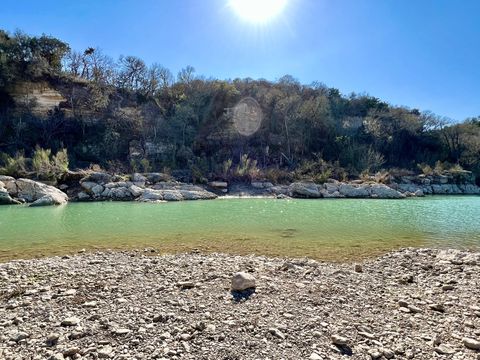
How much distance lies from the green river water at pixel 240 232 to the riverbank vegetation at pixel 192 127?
13.8 meters

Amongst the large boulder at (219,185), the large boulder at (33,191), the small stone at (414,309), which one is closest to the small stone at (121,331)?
the small stone at (414,309)

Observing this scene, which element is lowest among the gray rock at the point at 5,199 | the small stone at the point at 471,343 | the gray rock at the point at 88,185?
the gray rock at the point at 5,199

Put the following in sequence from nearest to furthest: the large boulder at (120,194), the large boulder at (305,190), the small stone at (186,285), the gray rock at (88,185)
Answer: the small stone at (186,285), the large boulder at (120,194), the gray rock at (88,185), the large boulder at (305,190)

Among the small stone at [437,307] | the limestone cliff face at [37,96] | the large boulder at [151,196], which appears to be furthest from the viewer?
the limestone cliff face at [37,96]

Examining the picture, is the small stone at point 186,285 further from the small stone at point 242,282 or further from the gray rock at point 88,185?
the gray rock at point 88,185

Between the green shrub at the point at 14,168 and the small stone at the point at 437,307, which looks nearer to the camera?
the small stone at the point at 437,307

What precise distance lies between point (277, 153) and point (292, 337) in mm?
31503

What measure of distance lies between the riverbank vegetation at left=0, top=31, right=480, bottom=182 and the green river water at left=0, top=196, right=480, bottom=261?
1379cm

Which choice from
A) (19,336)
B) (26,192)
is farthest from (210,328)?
(26,192)

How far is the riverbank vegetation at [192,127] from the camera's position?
28738 millimetres

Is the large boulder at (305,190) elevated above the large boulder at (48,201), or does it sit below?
above

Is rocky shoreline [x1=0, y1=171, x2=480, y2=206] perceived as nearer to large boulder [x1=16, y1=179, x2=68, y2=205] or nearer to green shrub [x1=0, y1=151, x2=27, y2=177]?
large boulder [x1=16, y1=179, x2=68, y2=205]

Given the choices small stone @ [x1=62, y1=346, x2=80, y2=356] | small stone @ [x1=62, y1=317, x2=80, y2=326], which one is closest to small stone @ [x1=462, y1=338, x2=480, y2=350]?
small stone @ [x1=62, y1=346, x2=80, y2=356]

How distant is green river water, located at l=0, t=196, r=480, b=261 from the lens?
7.65m
